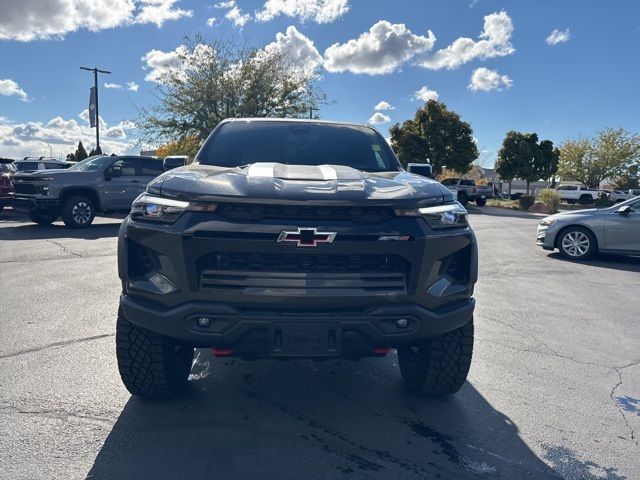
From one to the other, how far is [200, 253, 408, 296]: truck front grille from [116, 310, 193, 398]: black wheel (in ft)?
1.84

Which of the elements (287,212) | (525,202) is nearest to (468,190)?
(525,202)

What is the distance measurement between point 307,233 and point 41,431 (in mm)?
1830

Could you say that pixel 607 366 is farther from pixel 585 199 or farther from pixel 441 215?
pixel 585 199

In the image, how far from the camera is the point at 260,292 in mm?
2414

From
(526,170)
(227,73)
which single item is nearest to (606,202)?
(526,170)

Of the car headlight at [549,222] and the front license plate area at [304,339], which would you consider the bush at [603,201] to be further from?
the front license plate area at [304,339]

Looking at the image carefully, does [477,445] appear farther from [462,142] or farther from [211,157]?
[462,142]

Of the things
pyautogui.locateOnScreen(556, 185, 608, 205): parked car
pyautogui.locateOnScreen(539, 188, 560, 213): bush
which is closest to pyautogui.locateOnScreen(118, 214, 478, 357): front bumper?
pyautogui.locateOnScreen(539, 188, 560, 213): bush

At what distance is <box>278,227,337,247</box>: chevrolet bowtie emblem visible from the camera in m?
2.39

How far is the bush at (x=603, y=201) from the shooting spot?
3762 cm

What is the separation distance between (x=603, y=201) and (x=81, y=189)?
Answer: 38.6m

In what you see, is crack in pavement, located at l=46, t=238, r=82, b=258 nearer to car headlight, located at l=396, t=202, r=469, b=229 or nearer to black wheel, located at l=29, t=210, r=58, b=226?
black wheel, located at l=29, t=210, r=58, b=226

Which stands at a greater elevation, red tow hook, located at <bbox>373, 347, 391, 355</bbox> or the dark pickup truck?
the dark pickup truck

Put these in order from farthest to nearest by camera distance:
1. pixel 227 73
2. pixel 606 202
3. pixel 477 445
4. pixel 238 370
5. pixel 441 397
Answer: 1. pixel 606 202
2. pixel 227 73
3. pixel 238 370
4. pixel 441 397
5. pixel 477 445
